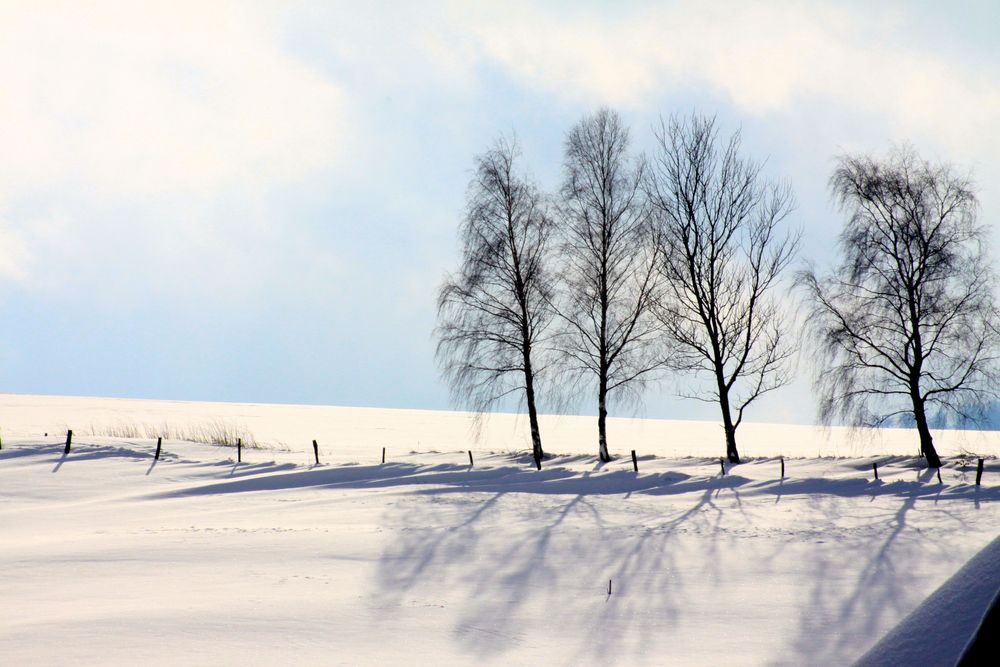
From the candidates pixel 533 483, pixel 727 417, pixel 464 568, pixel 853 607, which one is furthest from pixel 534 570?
pixel 727 417

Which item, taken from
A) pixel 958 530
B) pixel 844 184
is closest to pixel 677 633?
pixel 958 530

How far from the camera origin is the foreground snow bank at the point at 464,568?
617cm

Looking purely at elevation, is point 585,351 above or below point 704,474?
above

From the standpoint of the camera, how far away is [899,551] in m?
10.6

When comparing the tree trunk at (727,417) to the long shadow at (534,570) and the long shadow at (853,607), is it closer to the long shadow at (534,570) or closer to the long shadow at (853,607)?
the long shadow at (534,570)

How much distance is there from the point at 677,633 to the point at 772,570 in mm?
3266

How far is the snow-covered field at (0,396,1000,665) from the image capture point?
618 cm

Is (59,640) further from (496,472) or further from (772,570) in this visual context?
(496,472)

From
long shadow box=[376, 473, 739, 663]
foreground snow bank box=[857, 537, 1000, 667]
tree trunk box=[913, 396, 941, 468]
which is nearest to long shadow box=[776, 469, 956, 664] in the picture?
long shadow box=[376, 473, 739, 663]

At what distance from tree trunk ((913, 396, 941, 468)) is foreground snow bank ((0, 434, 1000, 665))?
145 inches

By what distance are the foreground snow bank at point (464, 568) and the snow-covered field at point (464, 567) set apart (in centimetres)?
4

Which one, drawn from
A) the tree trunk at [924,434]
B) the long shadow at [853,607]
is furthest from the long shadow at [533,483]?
the long shadow at [853,607]

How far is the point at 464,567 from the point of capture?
935cm

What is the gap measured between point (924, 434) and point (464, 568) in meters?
18.1
